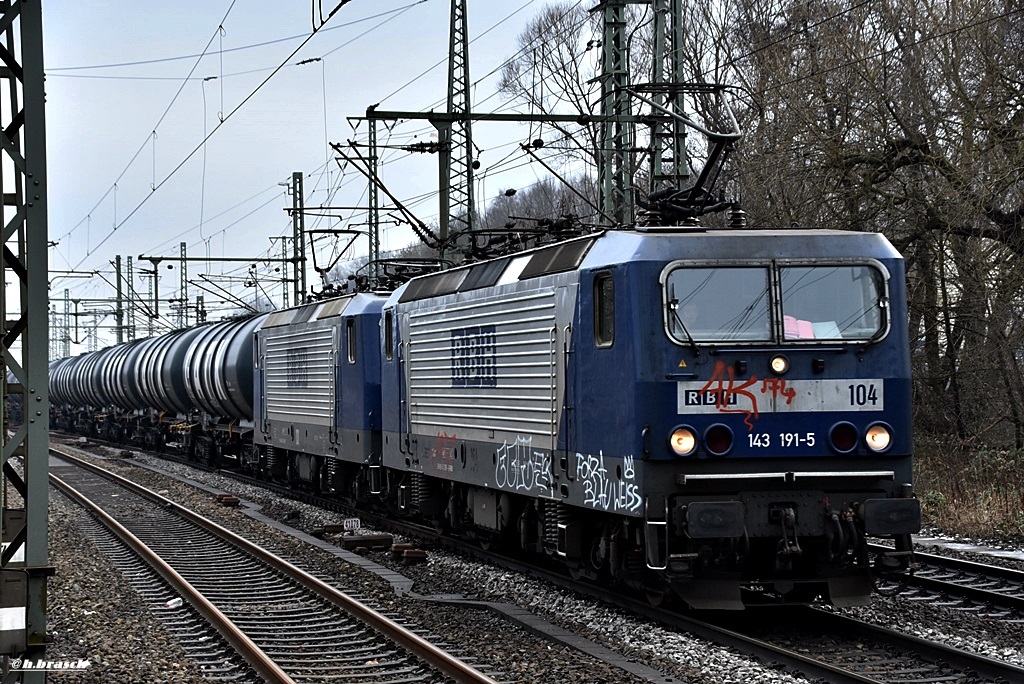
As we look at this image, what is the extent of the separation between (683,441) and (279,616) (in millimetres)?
4105

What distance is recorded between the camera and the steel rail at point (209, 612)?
344 inches

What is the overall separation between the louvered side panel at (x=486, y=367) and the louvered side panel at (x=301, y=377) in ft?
15.3

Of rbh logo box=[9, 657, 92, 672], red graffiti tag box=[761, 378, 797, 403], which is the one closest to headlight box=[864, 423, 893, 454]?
red graffiti tag box=[761, 378, 797, 403]

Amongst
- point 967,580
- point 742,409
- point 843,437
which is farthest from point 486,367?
point 967,580

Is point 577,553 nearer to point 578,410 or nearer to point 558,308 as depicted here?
point 578,410

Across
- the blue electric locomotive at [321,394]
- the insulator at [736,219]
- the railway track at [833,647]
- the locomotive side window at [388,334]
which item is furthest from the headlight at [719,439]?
the blue electric locomotive at [321,394]

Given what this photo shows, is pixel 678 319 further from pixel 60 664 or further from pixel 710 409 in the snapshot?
pixel 60 664

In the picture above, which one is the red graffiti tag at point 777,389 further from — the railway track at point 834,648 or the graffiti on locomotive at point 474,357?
the graffiti on locomotive at point 474,357

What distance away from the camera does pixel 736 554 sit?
933cm

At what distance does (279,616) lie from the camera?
36.7 feet

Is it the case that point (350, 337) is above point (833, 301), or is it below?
above

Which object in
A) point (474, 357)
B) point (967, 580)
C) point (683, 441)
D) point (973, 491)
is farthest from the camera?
point (973, 491)

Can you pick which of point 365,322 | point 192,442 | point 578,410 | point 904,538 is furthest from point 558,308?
point 192,442

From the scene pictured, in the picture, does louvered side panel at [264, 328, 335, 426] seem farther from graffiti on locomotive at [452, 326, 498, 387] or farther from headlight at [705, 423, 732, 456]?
headlight at [705, 423, 732, 456]
